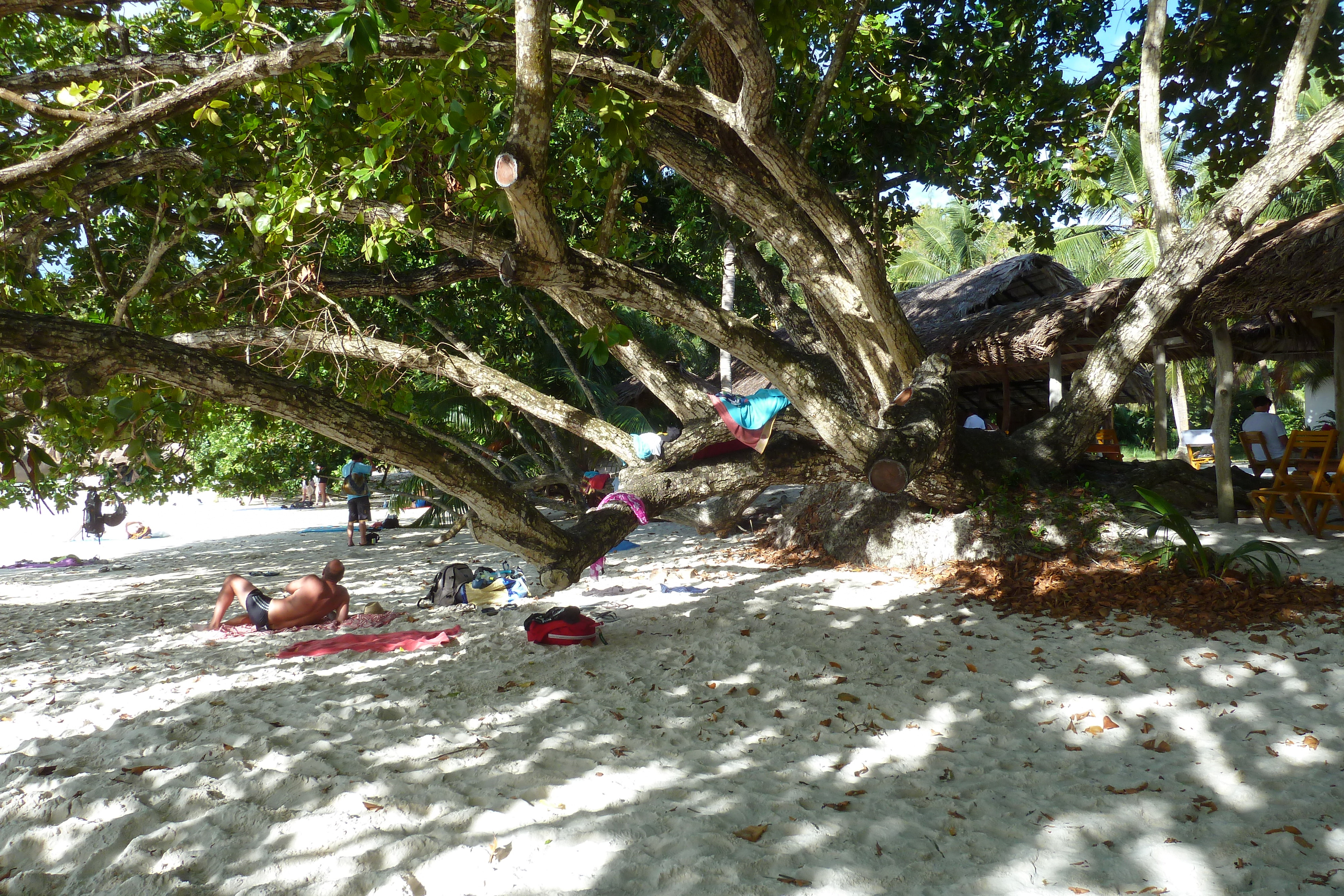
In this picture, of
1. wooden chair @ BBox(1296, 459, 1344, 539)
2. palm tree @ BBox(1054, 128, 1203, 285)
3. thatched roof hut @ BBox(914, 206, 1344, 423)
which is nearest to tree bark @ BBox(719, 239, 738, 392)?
thatched roof hut @ BBox(914, 206, 1344, 423)

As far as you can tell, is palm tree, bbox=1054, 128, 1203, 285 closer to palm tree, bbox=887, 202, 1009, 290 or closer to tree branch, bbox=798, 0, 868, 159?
palm tree, bbox=887, 202, 1009, 290

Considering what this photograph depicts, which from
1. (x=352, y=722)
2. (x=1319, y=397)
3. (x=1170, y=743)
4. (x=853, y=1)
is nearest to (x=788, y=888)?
(x=1170, y=743)

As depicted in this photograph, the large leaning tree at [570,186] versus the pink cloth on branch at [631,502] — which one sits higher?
the large leaning tree at [570,186]

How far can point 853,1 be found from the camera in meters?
5.95

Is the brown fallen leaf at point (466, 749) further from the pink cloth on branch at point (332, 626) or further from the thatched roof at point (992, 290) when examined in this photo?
the thatched roof at point (992, 290)

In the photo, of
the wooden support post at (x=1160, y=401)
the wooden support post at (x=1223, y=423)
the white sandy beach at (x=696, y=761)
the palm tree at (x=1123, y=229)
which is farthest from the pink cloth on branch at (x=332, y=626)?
the palm tree at (x=1123, y=229)

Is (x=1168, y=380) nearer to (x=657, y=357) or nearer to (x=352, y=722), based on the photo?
(x=657, y=357)

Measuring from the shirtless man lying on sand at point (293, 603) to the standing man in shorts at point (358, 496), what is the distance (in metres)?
5.76

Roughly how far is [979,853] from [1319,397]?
81.4ft

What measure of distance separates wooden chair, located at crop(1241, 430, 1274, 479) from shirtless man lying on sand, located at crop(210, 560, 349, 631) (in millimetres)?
9146

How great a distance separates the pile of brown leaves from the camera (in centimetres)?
512

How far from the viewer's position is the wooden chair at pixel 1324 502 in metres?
6.63

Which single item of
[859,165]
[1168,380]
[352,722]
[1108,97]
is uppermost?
[1108,97]

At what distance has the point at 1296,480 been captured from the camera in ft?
23.2
